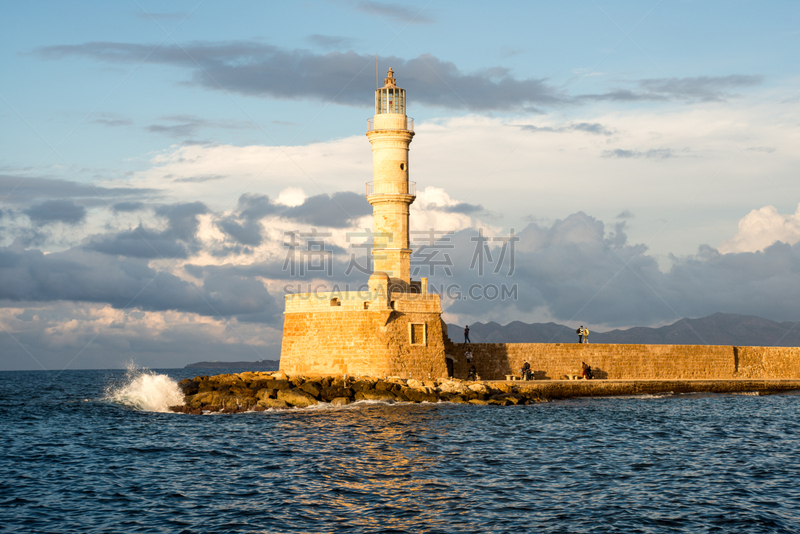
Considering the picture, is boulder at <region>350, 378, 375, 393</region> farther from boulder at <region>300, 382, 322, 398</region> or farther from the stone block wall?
boulder at <region>300, 382, 322, 398</region>

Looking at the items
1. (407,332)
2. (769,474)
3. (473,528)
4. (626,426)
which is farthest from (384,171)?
(473,528)

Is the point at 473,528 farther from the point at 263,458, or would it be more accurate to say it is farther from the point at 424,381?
the point at 424,381

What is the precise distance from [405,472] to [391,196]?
1677cm

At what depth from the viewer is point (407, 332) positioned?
2809 cm

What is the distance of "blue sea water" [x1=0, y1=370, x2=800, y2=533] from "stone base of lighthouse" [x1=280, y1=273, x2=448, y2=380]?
2990 millimetres

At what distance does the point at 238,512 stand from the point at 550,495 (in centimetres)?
536

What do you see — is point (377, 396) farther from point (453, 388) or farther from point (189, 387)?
point (189, 387)

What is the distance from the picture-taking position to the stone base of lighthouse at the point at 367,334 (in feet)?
90.2

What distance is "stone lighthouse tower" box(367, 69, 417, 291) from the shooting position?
30406mm

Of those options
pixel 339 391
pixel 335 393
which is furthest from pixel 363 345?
pixel 335 393

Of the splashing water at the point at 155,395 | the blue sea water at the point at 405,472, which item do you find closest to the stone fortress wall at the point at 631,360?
the blue sea water at the point at 405,472

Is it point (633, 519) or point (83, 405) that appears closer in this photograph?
point (633, 519)

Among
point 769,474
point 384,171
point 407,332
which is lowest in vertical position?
point 769,474

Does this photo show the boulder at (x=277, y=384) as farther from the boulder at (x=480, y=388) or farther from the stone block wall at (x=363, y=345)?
the boulder at (x=480, y=388)
